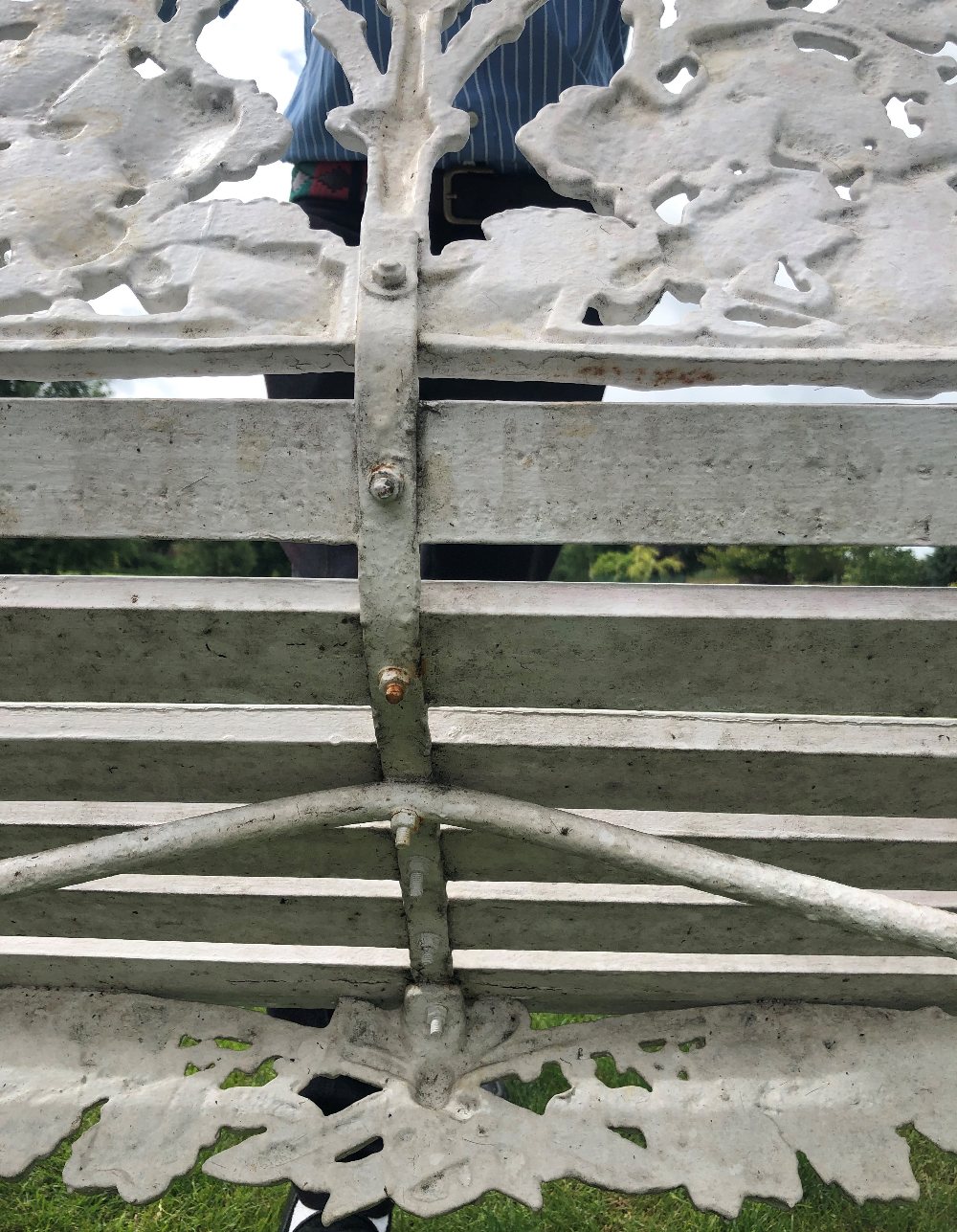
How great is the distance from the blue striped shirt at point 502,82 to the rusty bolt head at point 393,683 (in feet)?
3.85

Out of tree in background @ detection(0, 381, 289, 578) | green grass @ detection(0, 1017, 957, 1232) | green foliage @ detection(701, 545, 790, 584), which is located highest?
green grass @ detection(0, 1017, 957, 1232)

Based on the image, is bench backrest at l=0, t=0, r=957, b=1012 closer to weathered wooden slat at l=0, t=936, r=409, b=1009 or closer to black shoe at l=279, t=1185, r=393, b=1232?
weathered wooden slat at l=0, t=936, r=409, b=1009

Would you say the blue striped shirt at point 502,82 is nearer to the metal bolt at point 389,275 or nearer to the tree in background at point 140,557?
the metal bolt at point 389,275

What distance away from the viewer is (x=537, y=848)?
1756 millimetres

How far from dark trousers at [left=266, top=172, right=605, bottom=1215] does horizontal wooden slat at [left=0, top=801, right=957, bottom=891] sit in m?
0.56

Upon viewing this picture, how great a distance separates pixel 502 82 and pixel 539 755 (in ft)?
4.37

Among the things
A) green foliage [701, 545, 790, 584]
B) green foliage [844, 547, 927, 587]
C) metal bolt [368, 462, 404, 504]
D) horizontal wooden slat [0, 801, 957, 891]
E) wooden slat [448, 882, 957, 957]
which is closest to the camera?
metal bolt [368, 462, 404, 504]

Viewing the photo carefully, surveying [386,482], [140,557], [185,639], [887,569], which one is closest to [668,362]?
[386,482]

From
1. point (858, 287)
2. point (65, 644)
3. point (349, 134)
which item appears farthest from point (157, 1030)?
point (858, 287)

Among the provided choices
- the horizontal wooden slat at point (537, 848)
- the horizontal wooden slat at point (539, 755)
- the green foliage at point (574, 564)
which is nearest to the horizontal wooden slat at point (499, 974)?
the horizontal wooden slat at point (537, 848)

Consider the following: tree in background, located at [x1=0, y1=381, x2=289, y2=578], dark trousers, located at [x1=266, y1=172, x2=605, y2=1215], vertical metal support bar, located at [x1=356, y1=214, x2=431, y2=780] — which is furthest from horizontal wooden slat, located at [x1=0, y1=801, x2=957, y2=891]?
tree in background, located at [x1=0, y1=381, x2=289, y2=578]

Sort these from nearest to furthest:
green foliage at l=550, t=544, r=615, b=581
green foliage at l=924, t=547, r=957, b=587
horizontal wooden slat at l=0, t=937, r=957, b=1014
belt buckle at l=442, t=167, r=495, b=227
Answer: horizontal wooden slat at l=0, t=937, r=957, b=1014 → belt buckle at l=442, t=167, r=495, b=227 → green foliage at l=924, t=547, r=957, b=587 → green foliage at l=550, t=544, r=615, b=581

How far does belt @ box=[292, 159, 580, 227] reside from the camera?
6.97 ft

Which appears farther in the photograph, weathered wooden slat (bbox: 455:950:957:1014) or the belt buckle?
the belt buckle
